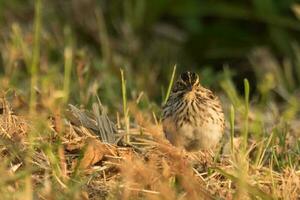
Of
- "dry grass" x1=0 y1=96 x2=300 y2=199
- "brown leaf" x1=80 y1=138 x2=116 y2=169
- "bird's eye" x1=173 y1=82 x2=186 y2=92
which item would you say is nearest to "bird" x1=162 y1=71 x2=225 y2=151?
"bird's eye" x1=173 y1=82 x2=186 y2=92

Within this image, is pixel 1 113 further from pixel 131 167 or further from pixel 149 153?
pixel 131 167

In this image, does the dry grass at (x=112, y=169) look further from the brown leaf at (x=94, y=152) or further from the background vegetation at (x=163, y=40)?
the background vegetation at (x=163, y=40)

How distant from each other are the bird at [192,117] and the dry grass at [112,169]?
0.19 meters

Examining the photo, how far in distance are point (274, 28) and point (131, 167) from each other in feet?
21.3

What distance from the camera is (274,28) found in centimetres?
1139

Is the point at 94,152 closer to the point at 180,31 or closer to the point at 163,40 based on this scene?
the point at 163,40

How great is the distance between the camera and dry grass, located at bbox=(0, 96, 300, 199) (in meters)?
5.12

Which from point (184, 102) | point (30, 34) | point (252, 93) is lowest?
point (252, 93)

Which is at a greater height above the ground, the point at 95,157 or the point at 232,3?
the point at 95,157

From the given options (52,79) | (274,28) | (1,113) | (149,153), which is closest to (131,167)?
(149,153)

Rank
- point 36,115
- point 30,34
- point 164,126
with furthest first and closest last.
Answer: point 30,34, point 164,126, point 36,115

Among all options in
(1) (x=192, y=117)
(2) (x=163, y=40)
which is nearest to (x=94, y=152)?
(1) (x=192, y=117)

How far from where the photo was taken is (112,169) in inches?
226

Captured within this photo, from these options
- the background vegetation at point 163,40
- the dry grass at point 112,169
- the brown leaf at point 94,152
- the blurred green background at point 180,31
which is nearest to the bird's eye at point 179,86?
the dry grass at point 112,169
